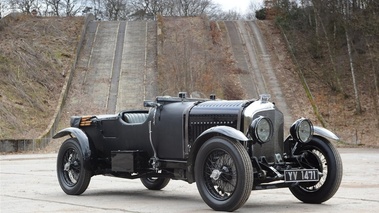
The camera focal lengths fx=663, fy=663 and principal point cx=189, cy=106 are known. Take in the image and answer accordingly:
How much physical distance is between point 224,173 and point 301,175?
1.13 meters

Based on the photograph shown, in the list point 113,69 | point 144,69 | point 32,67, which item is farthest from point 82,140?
point 113,69

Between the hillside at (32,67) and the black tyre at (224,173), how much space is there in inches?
922

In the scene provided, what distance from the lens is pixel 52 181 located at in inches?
552

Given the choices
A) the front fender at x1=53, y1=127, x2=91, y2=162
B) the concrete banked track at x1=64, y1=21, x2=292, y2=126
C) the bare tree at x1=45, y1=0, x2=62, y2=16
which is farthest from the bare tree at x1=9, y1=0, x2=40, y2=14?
the front fender at x1=53, y1=127, x2=91, y2=162

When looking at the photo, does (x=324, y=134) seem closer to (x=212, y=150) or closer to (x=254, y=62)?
(x=212, y=150)

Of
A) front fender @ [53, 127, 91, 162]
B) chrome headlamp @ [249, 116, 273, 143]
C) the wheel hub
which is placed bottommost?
the wheel hub

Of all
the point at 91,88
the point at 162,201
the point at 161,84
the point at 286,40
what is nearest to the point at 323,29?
the point at 286,40

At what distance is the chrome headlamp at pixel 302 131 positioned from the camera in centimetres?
984

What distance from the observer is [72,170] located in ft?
38.2

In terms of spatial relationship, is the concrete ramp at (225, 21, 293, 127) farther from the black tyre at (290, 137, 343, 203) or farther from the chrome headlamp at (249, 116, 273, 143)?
the chrome headlamp at (249, 116, 273, 143)

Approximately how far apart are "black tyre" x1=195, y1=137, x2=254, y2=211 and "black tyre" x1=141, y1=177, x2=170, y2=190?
294cm

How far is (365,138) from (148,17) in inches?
2007

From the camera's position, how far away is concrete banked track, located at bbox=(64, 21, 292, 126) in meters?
38.8

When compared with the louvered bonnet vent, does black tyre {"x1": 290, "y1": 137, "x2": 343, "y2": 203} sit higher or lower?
lower
